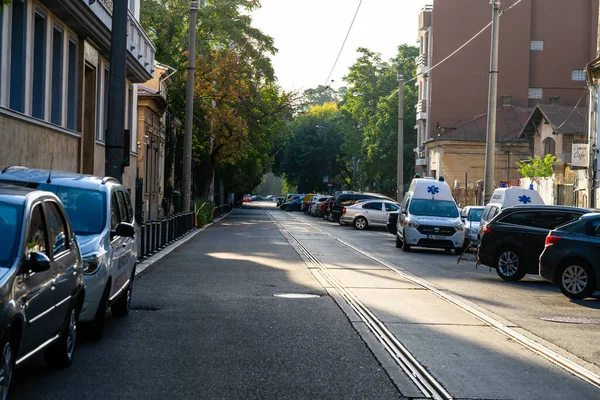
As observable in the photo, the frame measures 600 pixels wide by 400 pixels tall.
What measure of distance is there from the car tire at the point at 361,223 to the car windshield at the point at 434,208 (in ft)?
53.9

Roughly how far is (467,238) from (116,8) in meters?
16.9

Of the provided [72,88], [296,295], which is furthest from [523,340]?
[72,88]

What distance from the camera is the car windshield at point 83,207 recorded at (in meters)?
10.1

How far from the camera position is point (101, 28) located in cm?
2481

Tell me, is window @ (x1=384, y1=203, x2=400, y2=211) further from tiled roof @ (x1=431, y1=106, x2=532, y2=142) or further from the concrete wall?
the concrete wall

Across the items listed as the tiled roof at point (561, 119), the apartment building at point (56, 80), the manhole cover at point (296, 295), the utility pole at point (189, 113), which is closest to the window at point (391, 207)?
the tiled roof at point (561, 119)

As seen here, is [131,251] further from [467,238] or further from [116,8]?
[467,238]

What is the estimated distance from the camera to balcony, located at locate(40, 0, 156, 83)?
71.6ft

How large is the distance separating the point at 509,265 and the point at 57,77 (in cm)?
1184

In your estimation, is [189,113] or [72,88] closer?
[72,88]

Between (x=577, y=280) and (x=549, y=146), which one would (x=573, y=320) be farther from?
(x=549, y=146)

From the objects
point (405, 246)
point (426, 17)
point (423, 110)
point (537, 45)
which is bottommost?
point (405, 246)

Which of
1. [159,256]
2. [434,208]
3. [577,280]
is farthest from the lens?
[434,208]

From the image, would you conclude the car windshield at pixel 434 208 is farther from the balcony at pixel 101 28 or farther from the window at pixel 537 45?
the window at pixel 537 45
